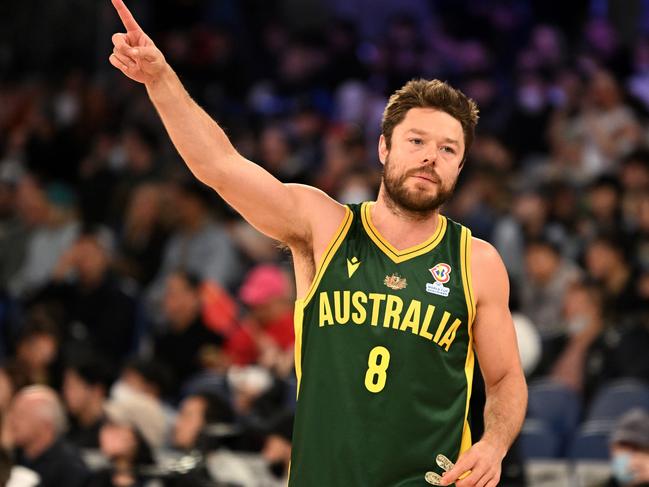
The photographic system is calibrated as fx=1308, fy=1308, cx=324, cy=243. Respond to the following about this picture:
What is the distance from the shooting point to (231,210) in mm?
11727

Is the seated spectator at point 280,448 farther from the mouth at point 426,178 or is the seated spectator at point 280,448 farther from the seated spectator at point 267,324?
the mouth at point 426,178

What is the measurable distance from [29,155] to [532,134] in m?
5.13

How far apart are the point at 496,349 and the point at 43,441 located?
4.24 meters

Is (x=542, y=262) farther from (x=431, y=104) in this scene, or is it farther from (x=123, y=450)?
(x=431, y=104)

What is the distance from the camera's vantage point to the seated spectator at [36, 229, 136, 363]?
416 inches

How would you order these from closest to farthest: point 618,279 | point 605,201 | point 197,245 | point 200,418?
point 200,418
point 618,279
point 605,201
point 197,245

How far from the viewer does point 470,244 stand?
153 inches

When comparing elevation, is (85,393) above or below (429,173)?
below

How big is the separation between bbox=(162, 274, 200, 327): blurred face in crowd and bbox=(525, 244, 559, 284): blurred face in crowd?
8.41 feet

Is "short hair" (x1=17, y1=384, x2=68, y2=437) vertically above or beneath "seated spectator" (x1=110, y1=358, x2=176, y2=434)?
beneath

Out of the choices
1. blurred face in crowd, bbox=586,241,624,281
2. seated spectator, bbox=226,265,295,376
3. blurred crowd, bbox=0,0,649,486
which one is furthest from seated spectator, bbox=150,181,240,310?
blurred face in crowd, bbox=586,241,624,281

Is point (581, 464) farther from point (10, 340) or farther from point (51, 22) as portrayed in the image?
point (51, 22)

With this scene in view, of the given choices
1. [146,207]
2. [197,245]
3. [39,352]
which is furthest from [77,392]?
[146,207]

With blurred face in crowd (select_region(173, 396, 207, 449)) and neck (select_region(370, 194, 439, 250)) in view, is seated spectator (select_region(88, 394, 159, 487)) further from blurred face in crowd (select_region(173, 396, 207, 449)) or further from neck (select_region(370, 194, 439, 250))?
neck (select_region(370, 194, 439, 250))
